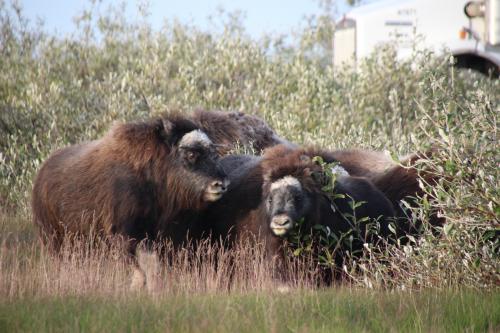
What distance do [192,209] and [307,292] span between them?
2.27m

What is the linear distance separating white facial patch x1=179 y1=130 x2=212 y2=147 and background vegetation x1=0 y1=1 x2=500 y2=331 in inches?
54.0

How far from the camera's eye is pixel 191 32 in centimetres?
2344

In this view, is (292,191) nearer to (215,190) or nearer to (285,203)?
(285,203)

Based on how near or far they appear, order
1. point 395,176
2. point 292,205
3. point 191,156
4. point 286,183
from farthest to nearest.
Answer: point 395,176, point 191,156, point 286,183, point 292,205

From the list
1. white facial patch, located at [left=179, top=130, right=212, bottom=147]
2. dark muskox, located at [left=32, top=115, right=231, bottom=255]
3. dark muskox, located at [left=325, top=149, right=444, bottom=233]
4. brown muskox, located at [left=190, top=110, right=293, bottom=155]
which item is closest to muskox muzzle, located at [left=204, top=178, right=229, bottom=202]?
dark muskox, located at [left=32, top=115, right=231, bottom=255]

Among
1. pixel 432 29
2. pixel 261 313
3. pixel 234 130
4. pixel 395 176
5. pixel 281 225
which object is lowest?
pixel 261 313

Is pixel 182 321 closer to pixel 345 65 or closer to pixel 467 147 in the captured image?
pixel 467 147

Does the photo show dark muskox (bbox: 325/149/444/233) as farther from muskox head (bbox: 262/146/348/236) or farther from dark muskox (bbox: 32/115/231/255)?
dark muskox (bbox: 32/115/231/255)

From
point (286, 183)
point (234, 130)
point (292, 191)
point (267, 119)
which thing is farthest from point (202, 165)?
point (267, 119)

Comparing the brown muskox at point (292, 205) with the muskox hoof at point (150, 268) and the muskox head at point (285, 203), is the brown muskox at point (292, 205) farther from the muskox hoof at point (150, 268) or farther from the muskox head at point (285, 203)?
the muskox hoof at point (150, 268)

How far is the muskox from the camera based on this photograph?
9.48 meters

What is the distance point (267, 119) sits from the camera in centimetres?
1761

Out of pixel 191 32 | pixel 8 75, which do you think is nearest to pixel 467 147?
pixel 8 75

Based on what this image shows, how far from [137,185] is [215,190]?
2.62ft
